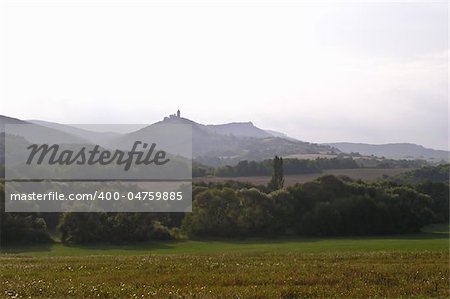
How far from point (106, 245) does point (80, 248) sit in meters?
3.88

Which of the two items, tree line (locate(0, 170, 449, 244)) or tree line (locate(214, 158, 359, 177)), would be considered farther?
tree line (locate(214, 158, 359, 177))

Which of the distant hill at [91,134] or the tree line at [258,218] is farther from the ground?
the distant hill at [91,134]

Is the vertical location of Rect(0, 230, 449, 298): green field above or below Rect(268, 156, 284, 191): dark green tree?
below

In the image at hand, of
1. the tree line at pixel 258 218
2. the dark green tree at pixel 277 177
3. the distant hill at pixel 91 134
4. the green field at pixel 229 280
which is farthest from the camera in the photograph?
the distant hill at pixel 91 134

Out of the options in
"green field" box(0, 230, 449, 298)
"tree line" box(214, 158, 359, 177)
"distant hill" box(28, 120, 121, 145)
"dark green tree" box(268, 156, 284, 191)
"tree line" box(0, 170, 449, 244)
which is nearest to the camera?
"green field" box(0, 230, 449, 298)

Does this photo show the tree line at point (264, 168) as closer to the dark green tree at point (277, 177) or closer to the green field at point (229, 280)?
the dark green tree at point (277, 177)

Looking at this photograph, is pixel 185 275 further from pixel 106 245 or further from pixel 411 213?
pixel 411 213

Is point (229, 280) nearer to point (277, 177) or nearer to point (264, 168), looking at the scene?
point (277, 177)

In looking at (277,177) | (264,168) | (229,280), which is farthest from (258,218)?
(264,168)

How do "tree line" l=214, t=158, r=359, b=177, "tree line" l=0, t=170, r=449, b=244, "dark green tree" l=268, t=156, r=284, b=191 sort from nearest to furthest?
"tree line" l=0, t=170, r=449, b=244, "dark green tree" l=268, t=156, r=284, b=191, "tree line" l=214, t=158, r=359, b=177

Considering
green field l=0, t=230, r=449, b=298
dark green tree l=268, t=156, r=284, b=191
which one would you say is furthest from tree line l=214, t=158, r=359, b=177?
green field l=0, t=230, r=449, b=298

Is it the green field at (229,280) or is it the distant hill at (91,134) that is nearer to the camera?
the green field at (229,280)

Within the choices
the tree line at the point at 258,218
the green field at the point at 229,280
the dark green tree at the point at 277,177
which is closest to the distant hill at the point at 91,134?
the dark green tree at the point at 277,177

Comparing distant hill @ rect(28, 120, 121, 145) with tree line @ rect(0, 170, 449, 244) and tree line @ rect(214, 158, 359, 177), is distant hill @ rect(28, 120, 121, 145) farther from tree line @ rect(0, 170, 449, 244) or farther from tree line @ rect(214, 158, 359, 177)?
tree line @ rect(0, 170, 449, 244)
